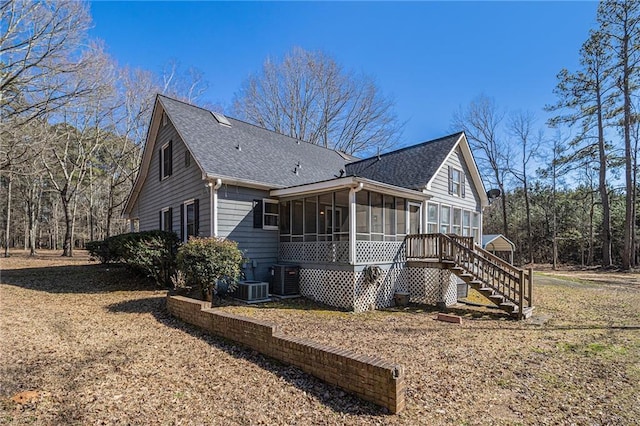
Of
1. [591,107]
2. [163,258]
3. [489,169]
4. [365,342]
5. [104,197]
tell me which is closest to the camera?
[365,342]

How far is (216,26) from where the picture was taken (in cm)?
1529

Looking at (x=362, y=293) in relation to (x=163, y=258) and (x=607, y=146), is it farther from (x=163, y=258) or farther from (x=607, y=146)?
(x=607, y=146)

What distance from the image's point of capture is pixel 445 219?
14.3 meters

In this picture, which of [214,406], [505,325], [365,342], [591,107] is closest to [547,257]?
[591,107]

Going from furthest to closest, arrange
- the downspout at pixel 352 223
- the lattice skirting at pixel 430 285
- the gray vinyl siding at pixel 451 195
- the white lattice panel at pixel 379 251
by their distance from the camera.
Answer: the gray vinyl siding at pixel 451 195
the lattice skirting at pixel 430 285
the white lattice panel at pixel 379 251
the downspout at pixel 352 223

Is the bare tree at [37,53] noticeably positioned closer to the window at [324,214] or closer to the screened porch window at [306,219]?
the screened porch window at [306,219]

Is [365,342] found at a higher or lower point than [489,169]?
lower

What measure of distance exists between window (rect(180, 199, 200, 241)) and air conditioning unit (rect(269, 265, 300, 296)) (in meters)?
3.10

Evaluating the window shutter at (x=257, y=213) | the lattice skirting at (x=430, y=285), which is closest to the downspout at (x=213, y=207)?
the window shutter at (x=257, y=213)

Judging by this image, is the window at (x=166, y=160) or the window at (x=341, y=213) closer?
the window at (x=341, y=213)

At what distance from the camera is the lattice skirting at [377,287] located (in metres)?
9.66

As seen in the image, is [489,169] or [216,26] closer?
[216,26]

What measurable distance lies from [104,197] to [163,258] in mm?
34547

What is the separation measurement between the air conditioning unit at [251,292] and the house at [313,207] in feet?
3.35
